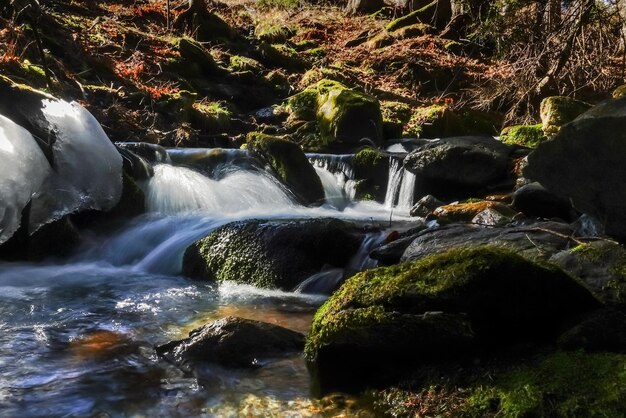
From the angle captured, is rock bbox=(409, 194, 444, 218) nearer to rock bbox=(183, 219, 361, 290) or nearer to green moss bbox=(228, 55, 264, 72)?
rock bbox=(183, 219, 361, 290)

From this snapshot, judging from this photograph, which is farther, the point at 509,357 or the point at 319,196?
the point at 319,196

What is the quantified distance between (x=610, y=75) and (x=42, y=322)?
746 cm

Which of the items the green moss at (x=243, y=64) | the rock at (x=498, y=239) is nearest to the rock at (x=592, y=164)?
the rock at (x=498, y=239)

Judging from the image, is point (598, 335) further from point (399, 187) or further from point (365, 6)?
point (365, 6)

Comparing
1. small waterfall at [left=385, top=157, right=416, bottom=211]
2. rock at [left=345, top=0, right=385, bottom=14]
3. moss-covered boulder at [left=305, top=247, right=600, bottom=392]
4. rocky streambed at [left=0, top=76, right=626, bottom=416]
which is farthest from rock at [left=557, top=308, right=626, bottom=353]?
rock at [left=345, top=0, right=385, bottom=14]

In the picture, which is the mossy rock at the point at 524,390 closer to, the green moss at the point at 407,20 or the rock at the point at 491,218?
the rock at the point at 491,218

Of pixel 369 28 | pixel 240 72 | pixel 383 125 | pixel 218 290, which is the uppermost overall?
pixel 369 28

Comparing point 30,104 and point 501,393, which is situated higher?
point 30,104

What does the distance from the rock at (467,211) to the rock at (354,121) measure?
5220 millimetres

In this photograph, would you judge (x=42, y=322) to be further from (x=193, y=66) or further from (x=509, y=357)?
(x=193, y=66)

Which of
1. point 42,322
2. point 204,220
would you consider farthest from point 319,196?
point 42,322

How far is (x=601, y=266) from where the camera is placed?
3701 millimetres

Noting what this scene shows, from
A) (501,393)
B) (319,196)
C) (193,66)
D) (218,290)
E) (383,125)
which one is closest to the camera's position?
(501,393)

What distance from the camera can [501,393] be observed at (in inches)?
108
